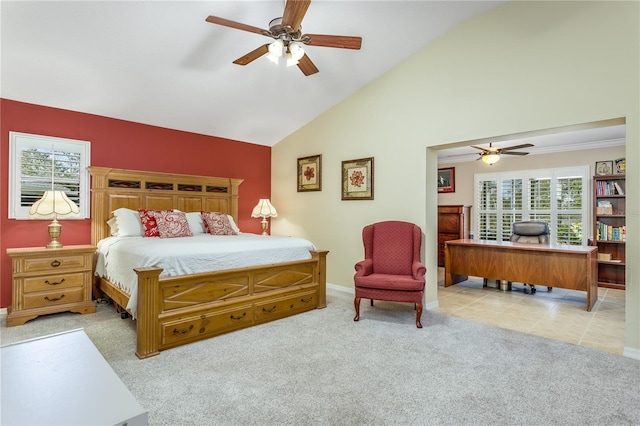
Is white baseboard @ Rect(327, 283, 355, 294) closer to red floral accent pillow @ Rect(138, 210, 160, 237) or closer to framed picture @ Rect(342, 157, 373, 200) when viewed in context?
framed picture @ Rect(342, 157, 373, 200)

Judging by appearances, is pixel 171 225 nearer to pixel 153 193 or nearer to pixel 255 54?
pixel 153 193

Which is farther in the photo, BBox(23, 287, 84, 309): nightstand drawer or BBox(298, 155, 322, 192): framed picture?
BBox(298, 155, 322, 192): framed picture

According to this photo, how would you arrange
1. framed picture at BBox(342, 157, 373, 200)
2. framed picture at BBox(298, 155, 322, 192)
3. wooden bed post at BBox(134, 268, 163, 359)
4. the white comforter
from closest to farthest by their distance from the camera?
wooden bed post at BBox(134, 268, 163, 359) < the white comforter < framed picture at BBox(342, 157, 373, 200) < framed picture at BBox(298, 155, 322, 192)

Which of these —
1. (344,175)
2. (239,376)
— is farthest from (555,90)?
(239,376)

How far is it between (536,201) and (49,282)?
7.84 metres

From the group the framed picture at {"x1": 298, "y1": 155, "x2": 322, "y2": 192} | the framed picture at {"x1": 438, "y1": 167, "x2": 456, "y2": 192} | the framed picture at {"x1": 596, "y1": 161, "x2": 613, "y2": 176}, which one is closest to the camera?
the framed picture at {"x1": 298, "y1": 155, "x2": 322, "y2": 192}

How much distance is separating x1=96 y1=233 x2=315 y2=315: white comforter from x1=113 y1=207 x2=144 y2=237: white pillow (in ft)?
0.54

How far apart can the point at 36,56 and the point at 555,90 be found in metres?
5.02

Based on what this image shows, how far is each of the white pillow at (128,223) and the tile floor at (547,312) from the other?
384 cm

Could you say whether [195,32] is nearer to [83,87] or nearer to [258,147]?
[83,87]

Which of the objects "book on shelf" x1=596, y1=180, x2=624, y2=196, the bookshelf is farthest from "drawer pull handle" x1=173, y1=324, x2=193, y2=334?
"book on shelf" x1=596, y1=180, x2=624, y2=196

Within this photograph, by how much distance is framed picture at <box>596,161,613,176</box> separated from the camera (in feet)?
18.9

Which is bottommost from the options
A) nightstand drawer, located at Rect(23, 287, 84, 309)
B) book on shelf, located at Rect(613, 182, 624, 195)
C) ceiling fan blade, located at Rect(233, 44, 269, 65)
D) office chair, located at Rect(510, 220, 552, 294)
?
nightstand drawer, located at Rect(23, 287, 84, 309)

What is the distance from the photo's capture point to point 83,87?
386cm
